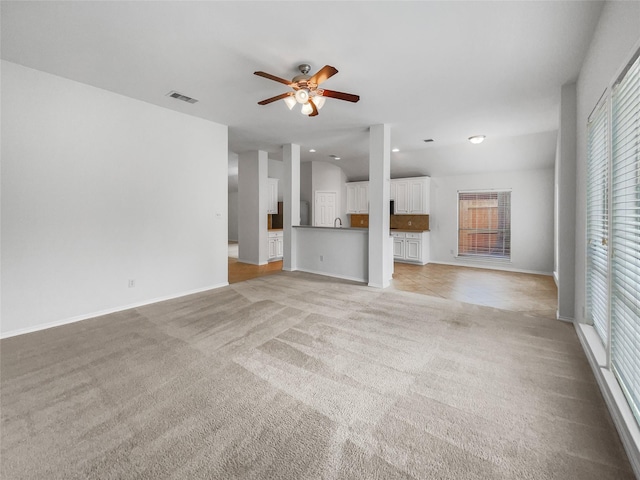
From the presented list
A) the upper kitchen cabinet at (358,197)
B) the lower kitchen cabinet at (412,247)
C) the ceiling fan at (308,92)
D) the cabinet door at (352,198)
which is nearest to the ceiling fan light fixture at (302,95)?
the ceiling fan at (308,92)

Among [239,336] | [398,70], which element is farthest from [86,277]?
[398,70]

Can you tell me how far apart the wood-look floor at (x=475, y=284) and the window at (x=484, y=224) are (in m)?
0.68

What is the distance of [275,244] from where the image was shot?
24.5 feet

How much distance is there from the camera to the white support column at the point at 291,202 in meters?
6.01

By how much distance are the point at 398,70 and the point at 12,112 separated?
400cm

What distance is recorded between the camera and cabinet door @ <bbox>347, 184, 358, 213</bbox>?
27.9ft

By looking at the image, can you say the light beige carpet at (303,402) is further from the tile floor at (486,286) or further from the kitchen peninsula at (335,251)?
the kitchen peninsula at (335,251)

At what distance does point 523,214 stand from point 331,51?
6134 millimetres

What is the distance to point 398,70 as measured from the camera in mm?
2920

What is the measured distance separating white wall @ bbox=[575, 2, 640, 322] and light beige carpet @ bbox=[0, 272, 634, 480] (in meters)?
0.90

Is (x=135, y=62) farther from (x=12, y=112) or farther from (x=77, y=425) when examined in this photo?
(x=77, y=425)

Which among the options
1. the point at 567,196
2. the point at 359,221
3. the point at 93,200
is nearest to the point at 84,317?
the point at 93,200

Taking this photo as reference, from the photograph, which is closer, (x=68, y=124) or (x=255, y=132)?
(x=68, y=124)

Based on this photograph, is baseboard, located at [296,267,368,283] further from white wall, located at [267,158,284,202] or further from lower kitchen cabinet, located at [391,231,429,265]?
white wall, located at [267,158,284,202]
